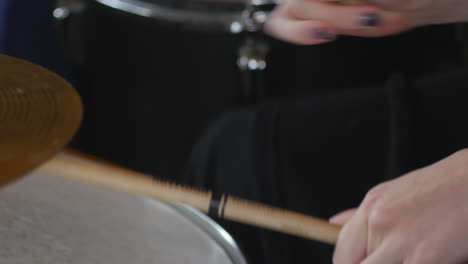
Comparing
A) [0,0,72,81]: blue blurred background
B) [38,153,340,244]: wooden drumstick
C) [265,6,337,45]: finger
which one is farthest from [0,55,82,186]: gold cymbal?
[0,0,72,81]: blue blurred background

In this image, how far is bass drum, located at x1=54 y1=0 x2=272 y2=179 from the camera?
78 cm

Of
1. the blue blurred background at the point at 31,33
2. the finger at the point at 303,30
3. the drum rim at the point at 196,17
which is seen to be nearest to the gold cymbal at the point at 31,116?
the finger at the point at 303,30

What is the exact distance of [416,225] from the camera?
40cm

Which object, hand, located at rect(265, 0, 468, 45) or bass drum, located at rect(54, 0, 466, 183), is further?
bass drum, located at rect(54, 0, 466, 183)

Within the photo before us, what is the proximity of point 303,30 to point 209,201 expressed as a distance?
155mm

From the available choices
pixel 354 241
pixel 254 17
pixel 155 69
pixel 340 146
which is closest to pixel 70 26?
pixel 155 69

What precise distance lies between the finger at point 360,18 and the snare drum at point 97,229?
19cm

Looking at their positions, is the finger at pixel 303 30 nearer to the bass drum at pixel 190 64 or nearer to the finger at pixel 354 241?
the finger at pixel 354 241

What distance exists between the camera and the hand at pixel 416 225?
1.31ft

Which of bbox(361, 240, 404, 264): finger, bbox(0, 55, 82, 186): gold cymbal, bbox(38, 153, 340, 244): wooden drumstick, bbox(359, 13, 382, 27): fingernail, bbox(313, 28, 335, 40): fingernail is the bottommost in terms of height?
bbox(361, 240, 404, 264): finger

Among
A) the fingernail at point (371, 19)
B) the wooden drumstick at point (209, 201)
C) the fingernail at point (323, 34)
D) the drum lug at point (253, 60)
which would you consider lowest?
the wooden drumstick at point (209, 201)

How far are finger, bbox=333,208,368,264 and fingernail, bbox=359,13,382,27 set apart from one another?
138 millimetres

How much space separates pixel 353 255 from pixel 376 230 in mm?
25

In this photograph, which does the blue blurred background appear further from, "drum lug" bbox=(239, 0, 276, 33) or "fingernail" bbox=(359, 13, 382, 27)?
"fingernail" bbox=(359, 13, 382, 27)
